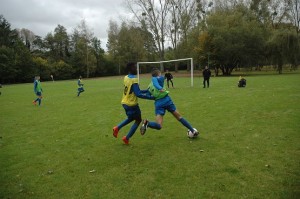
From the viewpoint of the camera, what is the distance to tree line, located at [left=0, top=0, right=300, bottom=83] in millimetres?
43938

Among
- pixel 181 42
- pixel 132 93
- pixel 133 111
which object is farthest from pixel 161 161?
pixel 181 42

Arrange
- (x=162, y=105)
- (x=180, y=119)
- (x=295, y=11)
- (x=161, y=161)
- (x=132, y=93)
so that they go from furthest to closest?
(x=295, y=11) → (x=180, y=119) → (x=162, y=105) → (x=132, y=93) → (x=161, y=161)

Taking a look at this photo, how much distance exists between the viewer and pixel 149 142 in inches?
279

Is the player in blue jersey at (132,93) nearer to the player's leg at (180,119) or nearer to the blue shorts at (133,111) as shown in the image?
the blue shorts at (133,111)

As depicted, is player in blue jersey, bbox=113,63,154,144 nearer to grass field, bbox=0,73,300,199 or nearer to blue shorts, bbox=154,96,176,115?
blue shorts, bbox=154,96,176,115

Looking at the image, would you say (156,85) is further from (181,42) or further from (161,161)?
(181,42)

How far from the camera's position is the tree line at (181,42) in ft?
144

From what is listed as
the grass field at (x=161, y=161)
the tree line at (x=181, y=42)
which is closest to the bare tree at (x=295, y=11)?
the tree line at (x=181, y=42)

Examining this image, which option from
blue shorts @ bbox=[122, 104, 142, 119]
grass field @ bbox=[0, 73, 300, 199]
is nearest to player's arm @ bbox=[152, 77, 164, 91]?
blue shorts @ bbox=[122, 104, 142, 119]

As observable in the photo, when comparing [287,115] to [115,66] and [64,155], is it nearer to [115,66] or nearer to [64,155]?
[64,155]

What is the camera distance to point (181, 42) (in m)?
59.6

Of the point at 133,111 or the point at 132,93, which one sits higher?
the point at 132,93

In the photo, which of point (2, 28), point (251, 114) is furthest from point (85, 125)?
point (2, 28)

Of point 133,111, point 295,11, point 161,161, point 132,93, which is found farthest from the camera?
point 295,11
